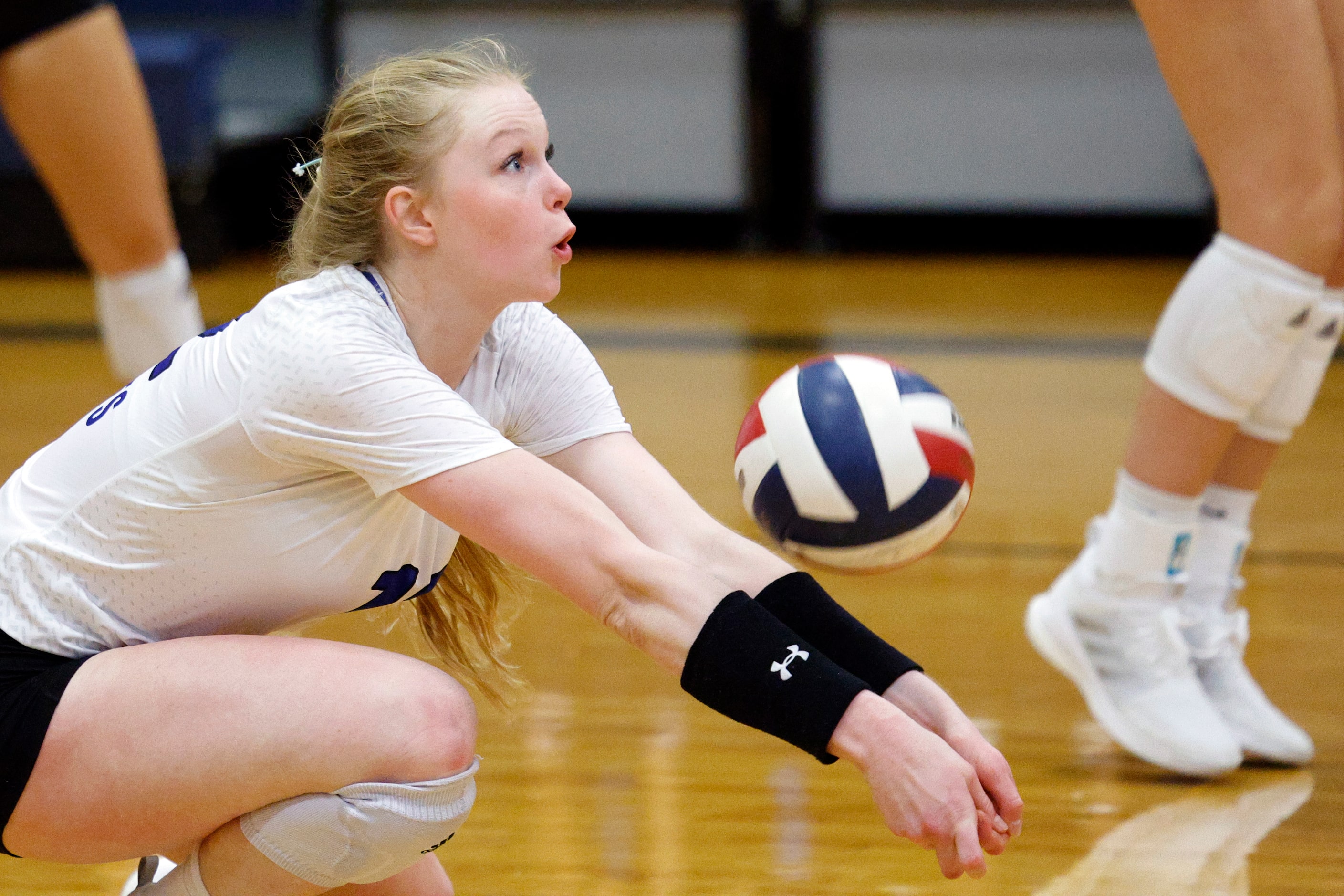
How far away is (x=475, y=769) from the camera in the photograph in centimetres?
130

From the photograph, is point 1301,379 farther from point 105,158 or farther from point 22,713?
point 105,158

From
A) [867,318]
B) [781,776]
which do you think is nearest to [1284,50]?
[781,776]

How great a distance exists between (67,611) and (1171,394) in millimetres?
1190

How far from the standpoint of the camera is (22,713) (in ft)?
4.10

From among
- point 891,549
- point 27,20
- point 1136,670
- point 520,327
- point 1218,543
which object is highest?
point 27,20

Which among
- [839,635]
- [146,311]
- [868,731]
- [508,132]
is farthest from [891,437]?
[146,311]

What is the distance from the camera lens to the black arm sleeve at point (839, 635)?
1.29 m

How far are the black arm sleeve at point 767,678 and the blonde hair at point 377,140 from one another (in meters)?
0.43

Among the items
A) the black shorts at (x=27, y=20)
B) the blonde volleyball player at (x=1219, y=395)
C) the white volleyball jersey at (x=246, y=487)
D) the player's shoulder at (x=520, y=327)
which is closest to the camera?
the white volleyball jersey at (x=246, y=487)

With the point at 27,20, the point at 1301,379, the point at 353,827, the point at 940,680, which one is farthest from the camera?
the point at 27,20

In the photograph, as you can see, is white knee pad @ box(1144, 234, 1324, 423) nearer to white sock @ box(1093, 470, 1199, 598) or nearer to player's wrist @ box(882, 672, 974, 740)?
white sock @ box(1093, 470, 1199, 598)

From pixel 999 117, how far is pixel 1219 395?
3.47 meters

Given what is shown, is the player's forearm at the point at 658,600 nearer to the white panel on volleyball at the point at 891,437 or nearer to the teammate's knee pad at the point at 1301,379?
the white panel on volleyball at the point at 891,437

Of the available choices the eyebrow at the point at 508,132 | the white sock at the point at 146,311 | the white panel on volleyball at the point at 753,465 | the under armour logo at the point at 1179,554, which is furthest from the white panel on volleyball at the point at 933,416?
the white sock at the point at 146,311
